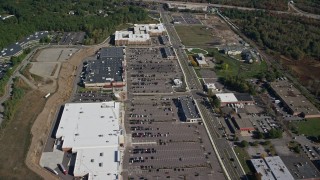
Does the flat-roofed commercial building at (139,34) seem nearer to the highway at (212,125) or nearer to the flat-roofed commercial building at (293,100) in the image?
the highway at (212,125)

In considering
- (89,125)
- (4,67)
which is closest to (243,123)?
(89,125)

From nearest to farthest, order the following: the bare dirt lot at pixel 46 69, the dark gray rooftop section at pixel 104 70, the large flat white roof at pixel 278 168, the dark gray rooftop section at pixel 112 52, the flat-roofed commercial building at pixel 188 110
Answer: the large flat white roof at pixel 278 168 → the flat-roofed commercial building at pixel 188 110 → the dark gray rooftop section at pixel 104 70 → the bare dirt lot at pixel 46 69 → the dark gray rooftop section at pixel 112 52

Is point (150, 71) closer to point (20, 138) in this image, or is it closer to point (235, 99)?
point (235, 99)

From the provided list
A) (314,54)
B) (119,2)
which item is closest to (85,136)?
(314,54)

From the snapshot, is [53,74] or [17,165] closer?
[17,165]

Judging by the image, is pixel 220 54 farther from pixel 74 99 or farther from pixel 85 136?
pixel 85 136

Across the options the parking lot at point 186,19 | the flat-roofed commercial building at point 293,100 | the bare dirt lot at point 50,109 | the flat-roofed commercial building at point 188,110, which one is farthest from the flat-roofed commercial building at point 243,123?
the parking lot at point 186,19
